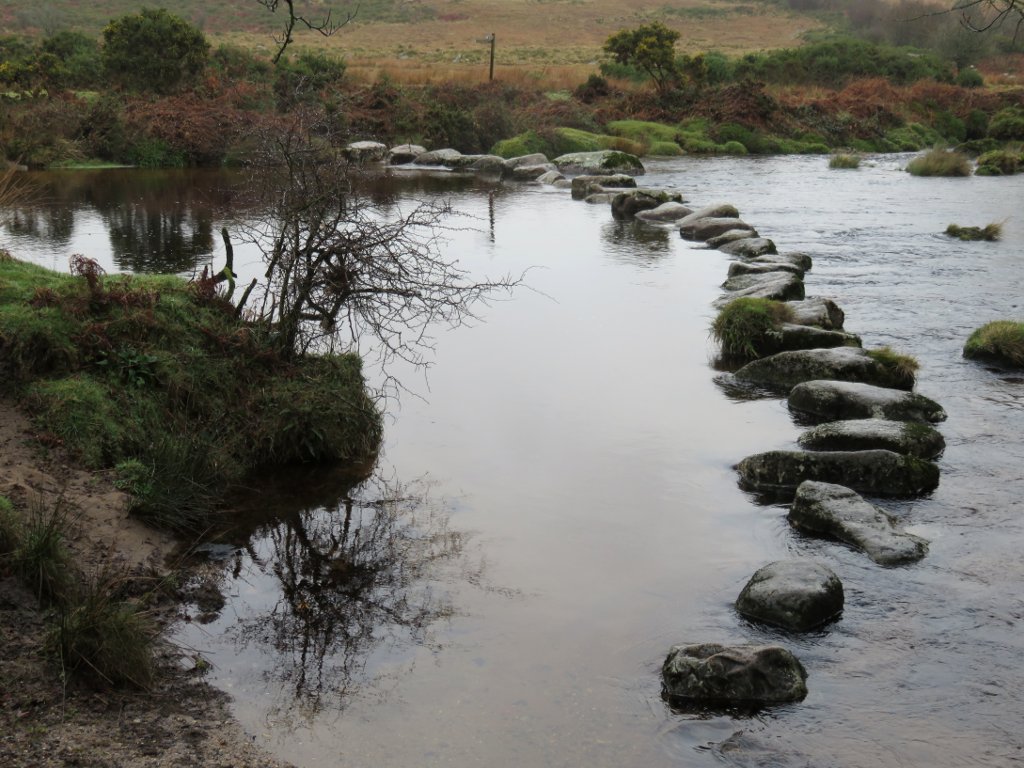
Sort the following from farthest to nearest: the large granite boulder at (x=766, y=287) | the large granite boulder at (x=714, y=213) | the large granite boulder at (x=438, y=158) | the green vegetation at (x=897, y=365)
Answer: the large granite boulder at (x=438, y=158), the large granite boulder at (x=714, y=213), the large granite boulder at (x=766, y=287), the green vegetation at (x=897, y=365)

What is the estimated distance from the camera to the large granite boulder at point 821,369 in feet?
33.5

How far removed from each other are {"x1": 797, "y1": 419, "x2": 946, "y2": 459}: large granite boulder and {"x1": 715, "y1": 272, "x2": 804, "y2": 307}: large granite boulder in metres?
4.20

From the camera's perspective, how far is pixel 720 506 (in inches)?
301

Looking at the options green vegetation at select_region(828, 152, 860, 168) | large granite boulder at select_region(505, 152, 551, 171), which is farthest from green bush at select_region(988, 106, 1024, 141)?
large granite boulder at select_region(505, 152, 551, 171)

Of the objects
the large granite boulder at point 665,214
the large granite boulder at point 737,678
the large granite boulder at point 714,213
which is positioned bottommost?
the large granite boulder at point 737,678

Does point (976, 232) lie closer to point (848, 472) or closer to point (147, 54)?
point (848, 472)

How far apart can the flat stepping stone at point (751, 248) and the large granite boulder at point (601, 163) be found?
10.8 meters

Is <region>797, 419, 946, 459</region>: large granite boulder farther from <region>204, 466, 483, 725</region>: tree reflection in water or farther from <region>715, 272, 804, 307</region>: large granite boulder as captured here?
<region>715, 272, 804, 307</region>: large granite boulder

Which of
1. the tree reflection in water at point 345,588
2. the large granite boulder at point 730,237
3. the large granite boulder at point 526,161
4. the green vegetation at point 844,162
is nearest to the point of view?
the tree reflection in water at point 345,588

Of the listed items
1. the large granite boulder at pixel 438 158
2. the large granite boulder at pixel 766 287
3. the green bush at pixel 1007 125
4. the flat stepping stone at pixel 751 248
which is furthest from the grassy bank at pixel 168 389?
the green bush at pixel 1007 125

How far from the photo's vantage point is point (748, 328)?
37.8ft

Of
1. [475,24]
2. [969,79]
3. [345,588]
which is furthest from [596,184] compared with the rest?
[475,24]

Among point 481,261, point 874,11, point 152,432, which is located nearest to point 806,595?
point 152,432

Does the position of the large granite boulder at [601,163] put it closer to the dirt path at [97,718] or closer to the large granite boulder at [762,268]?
the large granite boulder at [762,268]
